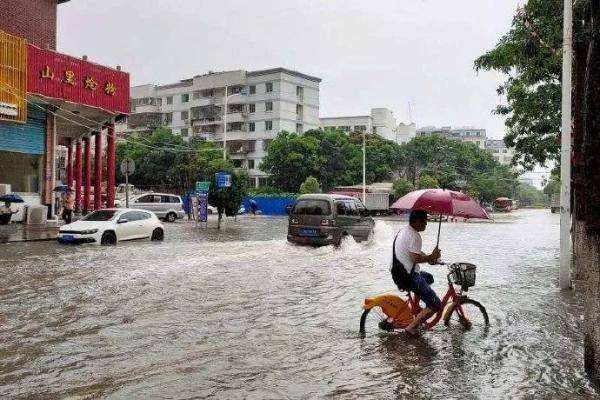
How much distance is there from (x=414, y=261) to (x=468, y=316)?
186 centimetres

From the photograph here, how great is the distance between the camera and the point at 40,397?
17.1ft

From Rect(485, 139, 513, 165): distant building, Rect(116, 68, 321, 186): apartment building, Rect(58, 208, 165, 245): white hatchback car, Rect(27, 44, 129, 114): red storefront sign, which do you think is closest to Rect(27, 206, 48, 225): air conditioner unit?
Rect(27, 44, 129, 114): red storefront sign

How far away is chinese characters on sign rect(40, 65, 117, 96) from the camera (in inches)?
997

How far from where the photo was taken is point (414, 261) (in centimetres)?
719

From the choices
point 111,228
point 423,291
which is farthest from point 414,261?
point 111,228

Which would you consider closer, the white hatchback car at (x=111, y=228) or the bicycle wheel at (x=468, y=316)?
the bicycle wheel at (x=468, y=316)

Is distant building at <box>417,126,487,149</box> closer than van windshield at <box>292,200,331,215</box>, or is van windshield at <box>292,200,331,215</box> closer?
van windshield at <box>292,200,331,215</box>

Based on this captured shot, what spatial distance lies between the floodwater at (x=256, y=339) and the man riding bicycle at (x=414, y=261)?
0.53 m

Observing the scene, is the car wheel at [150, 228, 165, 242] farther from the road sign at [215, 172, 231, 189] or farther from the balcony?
the balcony

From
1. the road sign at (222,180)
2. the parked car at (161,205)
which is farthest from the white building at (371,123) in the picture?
the road sign at (222,180)

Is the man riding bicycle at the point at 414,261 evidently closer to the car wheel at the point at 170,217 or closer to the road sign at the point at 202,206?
the road sign at the point at 202,206

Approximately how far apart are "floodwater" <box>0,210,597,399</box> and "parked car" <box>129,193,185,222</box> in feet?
72.9

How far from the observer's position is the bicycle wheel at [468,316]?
25.6 feet

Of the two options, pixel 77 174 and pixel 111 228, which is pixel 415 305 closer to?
pixel 111 228
